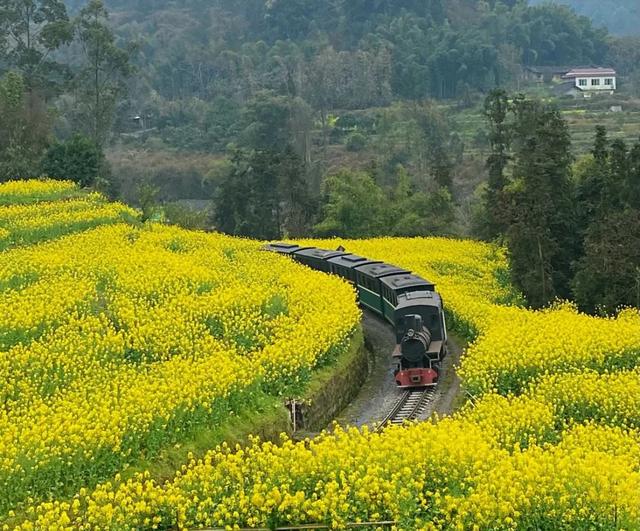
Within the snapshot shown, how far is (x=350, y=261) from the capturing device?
1503 inches

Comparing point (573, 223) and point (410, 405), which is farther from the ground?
point (573, 223)

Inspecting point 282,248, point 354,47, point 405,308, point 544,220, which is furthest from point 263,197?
point 354,47

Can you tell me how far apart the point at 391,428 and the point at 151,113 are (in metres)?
106

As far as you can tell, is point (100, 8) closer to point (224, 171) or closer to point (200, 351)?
point (224, 171)

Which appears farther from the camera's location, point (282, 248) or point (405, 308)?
point (282, 248)

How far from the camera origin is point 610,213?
36906mm

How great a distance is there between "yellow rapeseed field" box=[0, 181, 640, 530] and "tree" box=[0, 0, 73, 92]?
118ft

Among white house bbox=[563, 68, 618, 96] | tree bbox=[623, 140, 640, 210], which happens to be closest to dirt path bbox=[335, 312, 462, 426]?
tree bbox=[623, 140, 640, 210]

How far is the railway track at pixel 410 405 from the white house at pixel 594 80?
351 feet

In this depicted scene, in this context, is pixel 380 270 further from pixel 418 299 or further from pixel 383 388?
pixel 383 388

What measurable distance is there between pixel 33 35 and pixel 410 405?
59.2 m

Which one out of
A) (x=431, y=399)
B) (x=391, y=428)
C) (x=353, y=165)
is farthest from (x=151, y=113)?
(x=391, y=428)

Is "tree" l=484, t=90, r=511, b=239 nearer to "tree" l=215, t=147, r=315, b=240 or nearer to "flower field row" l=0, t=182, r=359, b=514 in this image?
"tree" l=215, t=147, r=315, b=240

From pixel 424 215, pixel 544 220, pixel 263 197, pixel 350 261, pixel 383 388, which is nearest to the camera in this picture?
pixel 383 388
